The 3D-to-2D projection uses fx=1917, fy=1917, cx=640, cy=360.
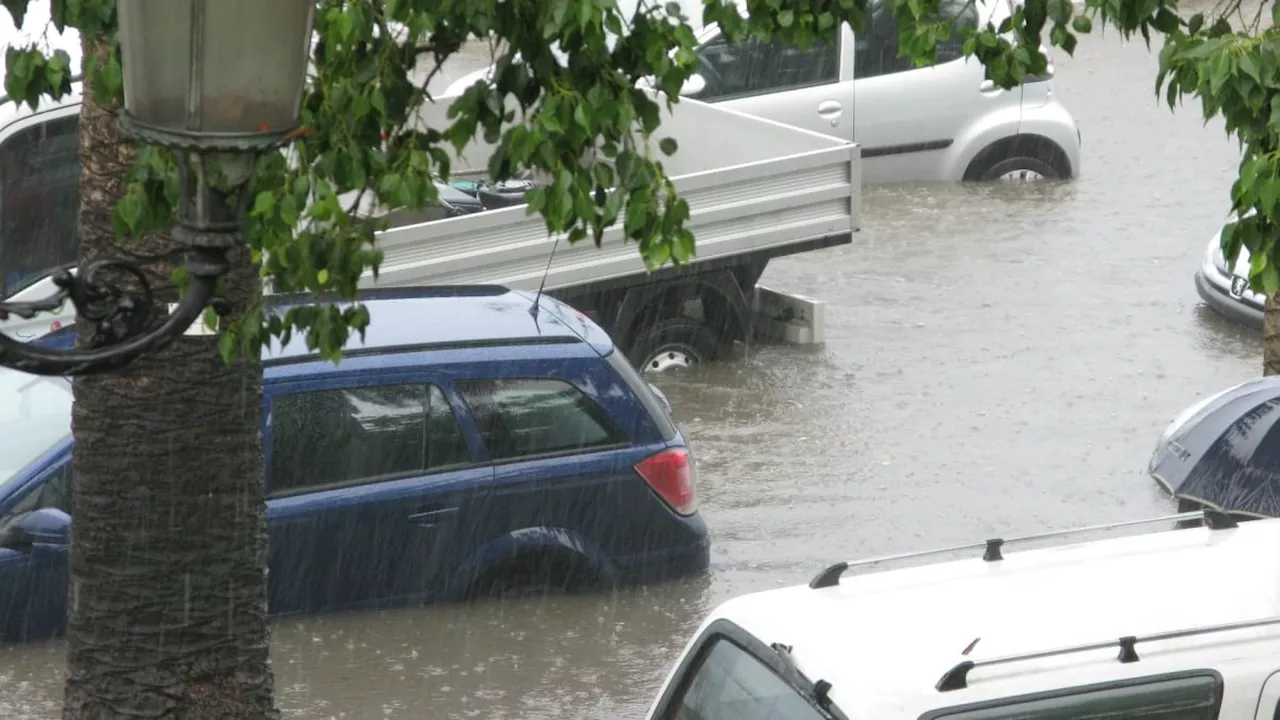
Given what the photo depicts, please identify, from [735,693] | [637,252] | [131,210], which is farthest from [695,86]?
[735,693]

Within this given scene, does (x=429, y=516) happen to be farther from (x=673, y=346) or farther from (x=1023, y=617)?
(x=673, y=346)

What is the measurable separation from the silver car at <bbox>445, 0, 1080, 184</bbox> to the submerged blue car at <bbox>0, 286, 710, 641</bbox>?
7.75 metres

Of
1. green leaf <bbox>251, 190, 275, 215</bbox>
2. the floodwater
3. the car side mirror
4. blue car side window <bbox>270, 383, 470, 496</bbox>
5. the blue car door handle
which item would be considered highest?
green leaf <bbox>251, 190, 275, 215</bbox>

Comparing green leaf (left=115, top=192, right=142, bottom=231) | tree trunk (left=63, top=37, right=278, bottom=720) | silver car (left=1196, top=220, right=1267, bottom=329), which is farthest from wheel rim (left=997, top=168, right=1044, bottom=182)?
green leaf (left=115, top=192, right=142, bottom=231)

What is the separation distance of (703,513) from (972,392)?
2.91 metres

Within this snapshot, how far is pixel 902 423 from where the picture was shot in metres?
12.0

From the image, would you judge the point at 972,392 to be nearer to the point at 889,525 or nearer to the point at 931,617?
the point at 889,525

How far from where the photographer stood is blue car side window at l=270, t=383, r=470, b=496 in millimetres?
8305

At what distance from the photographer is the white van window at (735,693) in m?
4.59

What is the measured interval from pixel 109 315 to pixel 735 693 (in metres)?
1.87

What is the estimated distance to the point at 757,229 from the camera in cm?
1216

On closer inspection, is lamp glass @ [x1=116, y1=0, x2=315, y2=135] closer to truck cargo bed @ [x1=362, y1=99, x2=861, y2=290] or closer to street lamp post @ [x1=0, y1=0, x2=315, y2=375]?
street lamp post @ [x1=0, y1=0, x2=315, y2=375]

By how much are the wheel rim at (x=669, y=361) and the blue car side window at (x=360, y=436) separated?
4107mm

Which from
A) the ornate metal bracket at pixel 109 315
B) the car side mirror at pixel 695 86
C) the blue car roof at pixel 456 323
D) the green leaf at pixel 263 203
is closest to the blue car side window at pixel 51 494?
the blue car roof at pixel 456 323
